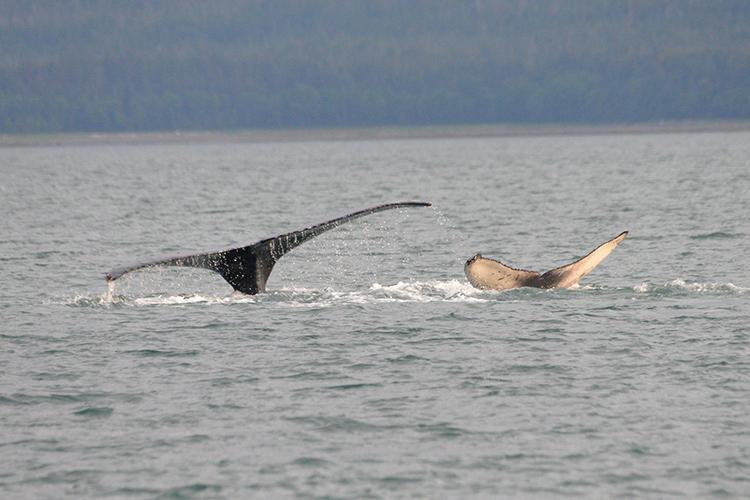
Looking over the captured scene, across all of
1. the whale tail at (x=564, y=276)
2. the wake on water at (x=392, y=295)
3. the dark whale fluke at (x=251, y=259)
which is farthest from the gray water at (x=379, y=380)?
the dark whale fluke at (x=251, y=259)

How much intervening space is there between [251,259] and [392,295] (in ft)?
12.4

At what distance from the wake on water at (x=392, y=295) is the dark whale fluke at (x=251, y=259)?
0.66 metres

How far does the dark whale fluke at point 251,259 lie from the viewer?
17.6 metres

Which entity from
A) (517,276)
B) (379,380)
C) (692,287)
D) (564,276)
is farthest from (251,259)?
(692,287)

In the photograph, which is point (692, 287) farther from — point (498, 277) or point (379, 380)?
point (379, 380)

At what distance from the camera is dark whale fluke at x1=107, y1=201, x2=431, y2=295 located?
17.6m

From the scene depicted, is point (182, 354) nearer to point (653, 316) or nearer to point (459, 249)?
point (653, 316)

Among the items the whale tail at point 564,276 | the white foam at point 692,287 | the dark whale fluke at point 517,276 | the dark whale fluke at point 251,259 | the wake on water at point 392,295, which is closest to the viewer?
the dark whale fluke at point 251,259

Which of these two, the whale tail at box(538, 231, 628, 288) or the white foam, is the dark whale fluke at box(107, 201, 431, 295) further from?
the white foam

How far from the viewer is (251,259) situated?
65.6 feet

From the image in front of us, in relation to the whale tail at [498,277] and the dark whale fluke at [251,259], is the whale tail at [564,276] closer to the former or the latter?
the whale tail at [498,277]

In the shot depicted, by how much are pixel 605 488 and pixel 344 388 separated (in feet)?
14.8

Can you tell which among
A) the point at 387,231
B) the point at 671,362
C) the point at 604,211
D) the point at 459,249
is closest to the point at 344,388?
the point at 671,362

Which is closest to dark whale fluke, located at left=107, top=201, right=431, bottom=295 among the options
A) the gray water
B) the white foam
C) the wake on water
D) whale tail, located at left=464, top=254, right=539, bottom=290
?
the gray water
